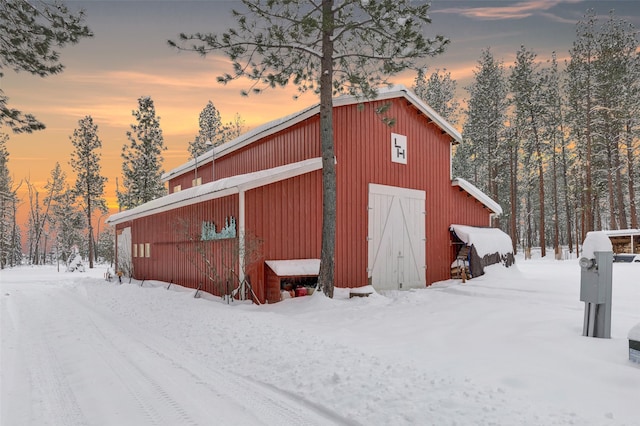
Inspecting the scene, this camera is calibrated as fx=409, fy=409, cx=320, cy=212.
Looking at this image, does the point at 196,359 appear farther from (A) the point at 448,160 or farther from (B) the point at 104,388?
(A) the point at 448,160

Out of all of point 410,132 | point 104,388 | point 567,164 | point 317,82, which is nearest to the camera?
point 104,388

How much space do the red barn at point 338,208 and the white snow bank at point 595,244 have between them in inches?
214

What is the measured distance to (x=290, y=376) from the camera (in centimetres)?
458

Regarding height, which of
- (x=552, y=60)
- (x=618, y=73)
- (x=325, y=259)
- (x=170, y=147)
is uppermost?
(x=552, y=60)

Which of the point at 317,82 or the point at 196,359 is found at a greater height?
the point at 317,82

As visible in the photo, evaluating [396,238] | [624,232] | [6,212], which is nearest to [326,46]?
[396,238]

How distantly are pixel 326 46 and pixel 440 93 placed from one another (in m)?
26.9

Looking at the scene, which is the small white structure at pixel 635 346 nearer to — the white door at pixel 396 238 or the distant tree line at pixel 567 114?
the white door at pixel 396 238

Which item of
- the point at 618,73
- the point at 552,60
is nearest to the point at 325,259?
the point at 618,73

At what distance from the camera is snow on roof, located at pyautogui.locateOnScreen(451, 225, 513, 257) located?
14500 millimetres

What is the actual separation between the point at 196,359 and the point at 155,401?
1.46 m

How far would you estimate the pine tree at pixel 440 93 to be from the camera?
3403 centimetres

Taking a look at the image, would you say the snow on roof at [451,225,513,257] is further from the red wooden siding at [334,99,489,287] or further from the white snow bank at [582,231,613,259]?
the white snow bank at [582,231,613,259]

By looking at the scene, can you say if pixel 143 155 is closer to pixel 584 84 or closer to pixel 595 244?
pixel 584 84
